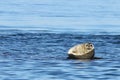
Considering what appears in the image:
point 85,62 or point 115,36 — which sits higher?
point 115,36

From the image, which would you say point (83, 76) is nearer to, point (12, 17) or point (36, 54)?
point (36, 54)

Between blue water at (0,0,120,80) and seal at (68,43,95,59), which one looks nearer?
blue water at (0,0,120,80)

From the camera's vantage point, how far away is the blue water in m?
22.6

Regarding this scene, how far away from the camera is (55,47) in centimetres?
2920

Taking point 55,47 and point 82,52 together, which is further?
point 55,47

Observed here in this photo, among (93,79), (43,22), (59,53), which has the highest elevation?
(43,22)

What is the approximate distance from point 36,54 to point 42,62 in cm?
226

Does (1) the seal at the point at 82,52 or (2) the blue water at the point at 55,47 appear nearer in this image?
(2) the blue water at the point at 55,47

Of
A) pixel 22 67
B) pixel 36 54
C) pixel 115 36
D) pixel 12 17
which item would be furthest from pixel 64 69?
pixel 12 17

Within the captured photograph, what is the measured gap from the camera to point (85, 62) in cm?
2516

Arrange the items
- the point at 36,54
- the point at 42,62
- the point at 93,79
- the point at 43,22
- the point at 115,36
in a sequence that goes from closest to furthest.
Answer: the point at 93,79
the point at 42,62
the point at 36,54
the point at 115,36
the point at 43,22

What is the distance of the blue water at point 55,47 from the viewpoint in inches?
890

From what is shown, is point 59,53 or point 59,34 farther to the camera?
point 59,34

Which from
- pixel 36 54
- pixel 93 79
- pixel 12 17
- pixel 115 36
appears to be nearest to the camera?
pixel 93 79
